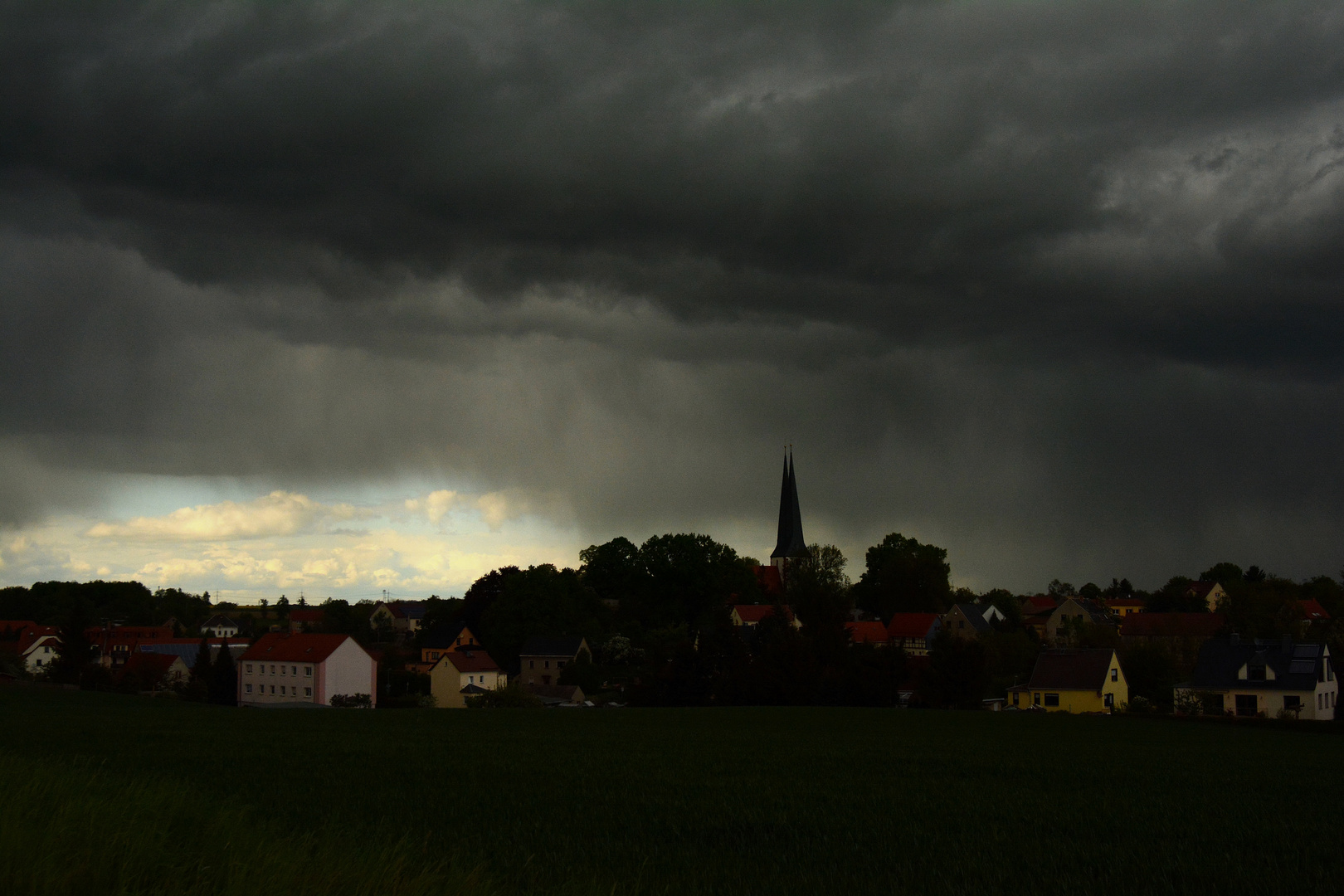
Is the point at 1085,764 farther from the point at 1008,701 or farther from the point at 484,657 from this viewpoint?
the point at 484,657

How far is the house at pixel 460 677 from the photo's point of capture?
97.2m

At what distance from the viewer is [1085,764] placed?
25797 millimetres

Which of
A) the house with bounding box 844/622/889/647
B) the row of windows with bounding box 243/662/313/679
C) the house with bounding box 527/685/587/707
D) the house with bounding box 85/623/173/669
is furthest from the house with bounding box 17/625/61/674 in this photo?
the house with bounding box 844/622/889/647

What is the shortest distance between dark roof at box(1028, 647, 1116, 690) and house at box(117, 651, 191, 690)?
→ 249 ft

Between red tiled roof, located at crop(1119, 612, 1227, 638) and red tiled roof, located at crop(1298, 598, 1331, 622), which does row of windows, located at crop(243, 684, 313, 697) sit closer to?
red tiled roof, located at crop(1119, 612, 1227, 638)

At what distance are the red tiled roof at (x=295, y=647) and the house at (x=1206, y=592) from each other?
433ft

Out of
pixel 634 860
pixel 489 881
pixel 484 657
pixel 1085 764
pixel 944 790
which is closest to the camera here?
pixel 489 881

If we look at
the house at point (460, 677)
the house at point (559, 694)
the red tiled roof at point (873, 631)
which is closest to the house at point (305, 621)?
the house at point (460, 677)

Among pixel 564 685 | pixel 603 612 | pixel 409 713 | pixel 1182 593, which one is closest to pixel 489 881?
pixel 409 713

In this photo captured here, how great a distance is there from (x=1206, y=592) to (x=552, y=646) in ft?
395

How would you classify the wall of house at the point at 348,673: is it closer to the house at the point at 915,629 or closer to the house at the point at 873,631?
the house at the point at 873,631

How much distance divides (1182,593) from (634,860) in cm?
17674

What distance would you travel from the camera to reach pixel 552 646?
117m

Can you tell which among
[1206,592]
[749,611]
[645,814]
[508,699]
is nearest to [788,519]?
[749,611]
